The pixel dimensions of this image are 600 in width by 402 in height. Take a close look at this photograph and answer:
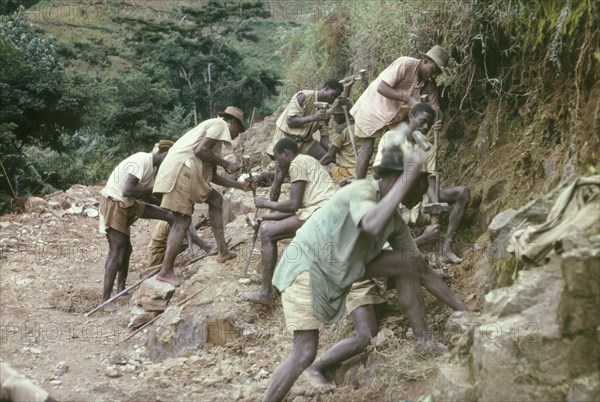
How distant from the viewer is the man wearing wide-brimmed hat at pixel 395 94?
696cm

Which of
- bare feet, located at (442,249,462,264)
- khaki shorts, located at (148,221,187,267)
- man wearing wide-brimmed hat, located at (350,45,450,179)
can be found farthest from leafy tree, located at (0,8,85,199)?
bare feet, located at (442,249,462,264)

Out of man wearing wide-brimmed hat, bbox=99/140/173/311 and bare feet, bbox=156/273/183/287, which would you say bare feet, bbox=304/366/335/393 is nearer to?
bare feet, bbox=156/273/183/287

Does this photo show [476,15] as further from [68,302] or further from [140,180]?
[68,302]

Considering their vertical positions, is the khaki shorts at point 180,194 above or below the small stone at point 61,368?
above

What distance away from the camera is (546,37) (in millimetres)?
6250

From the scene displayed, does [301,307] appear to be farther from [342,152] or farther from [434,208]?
[342,152]

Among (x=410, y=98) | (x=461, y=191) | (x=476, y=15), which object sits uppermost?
(x=476, y=15)

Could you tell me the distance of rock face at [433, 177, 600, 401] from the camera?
3.62 metres

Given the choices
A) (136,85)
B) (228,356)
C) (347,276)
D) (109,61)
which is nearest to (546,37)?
(347,276)

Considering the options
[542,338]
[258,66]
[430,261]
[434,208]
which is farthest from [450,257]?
[258,66]

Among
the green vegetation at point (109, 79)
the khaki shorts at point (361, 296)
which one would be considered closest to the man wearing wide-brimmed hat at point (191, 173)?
the khaki shorts at point (361, 296)

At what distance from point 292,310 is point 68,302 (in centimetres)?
448

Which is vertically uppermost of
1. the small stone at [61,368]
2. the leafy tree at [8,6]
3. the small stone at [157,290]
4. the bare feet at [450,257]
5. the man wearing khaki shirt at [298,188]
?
the leafy tree at [8,6]

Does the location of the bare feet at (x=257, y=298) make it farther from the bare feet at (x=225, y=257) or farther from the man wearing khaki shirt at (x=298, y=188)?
the bare feet at (x=225, y=257)
